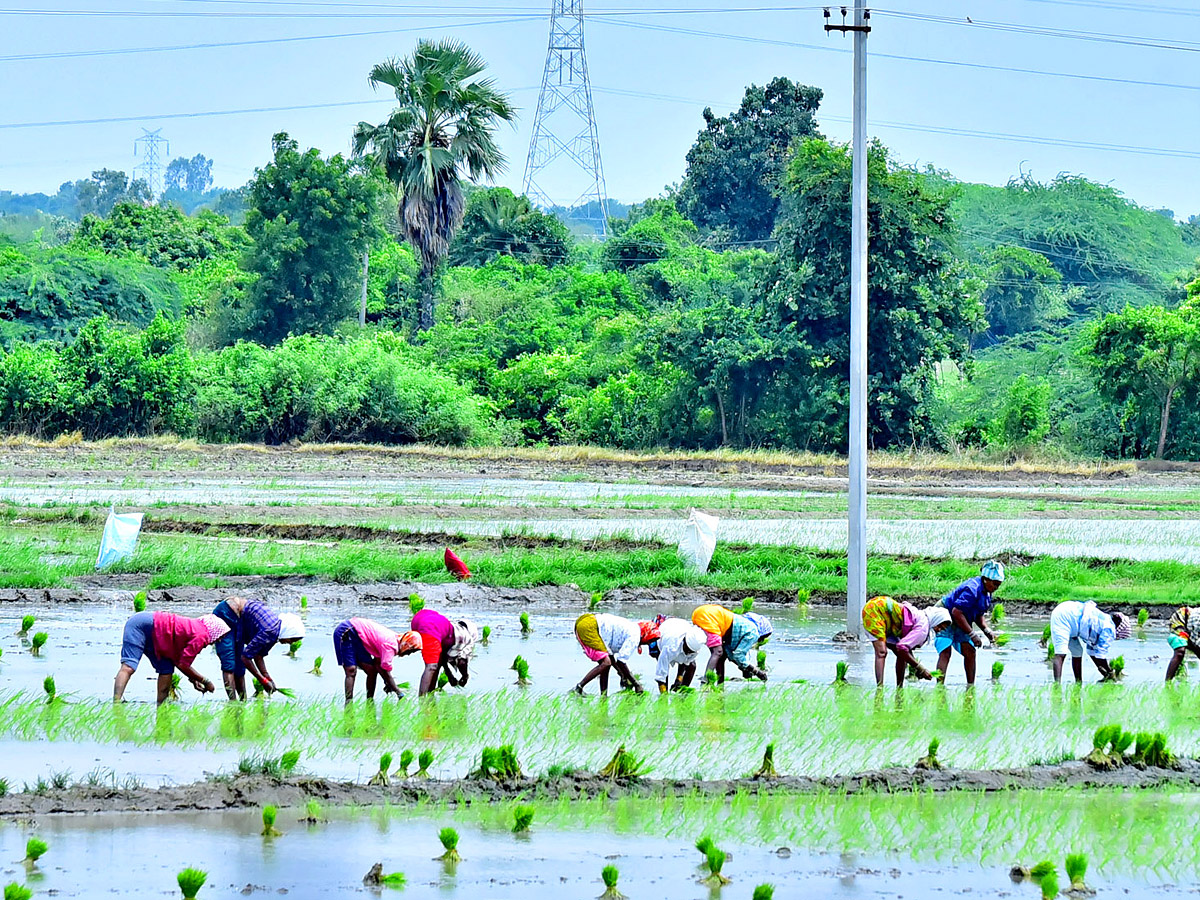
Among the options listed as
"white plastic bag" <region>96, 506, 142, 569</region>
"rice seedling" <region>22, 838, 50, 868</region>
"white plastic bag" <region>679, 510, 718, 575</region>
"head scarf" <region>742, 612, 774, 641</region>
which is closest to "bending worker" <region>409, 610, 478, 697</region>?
"head scarf" <region>742, 612, 774, 641</region>

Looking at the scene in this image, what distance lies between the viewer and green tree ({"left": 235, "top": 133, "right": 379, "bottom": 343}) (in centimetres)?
5622

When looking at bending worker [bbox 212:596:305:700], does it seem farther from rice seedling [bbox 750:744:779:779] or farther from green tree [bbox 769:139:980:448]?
green tree [bbox 769:139:980:448]

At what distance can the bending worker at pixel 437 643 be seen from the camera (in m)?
12.3

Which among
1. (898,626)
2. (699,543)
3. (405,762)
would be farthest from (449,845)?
(699,543)

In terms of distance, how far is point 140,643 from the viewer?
38.1 ft

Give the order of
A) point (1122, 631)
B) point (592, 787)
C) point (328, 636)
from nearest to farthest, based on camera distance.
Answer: point (592, 787) < point (1122, 631) < point (328, 636)

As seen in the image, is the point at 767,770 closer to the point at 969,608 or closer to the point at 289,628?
the point at 969,608

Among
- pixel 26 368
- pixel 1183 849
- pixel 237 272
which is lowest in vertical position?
pixel 1183 849

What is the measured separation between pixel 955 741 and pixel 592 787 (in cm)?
323

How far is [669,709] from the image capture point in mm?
12047

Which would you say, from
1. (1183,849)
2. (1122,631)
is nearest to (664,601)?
(1122,631)

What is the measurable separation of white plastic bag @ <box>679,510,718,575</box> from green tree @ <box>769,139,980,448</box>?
26991 millimetres

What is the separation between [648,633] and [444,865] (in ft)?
16.1

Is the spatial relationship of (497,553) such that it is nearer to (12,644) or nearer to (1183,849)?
(12,644)
